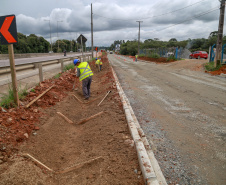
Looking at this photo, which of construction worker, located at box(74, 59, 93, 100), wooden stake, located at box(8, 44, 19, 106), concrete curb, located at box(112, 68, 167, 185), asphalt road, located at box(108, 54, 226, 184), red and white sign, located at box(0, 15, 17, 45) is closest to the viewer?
concrete curb, located at box(112, 68, 167, 185)

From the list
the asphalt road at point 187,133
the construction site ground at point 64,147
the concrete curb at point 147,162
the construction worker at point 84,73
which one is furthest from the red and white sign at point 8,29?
the asphalt road at point 187,133

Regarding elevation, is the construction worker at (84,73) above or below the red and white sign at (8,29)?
below

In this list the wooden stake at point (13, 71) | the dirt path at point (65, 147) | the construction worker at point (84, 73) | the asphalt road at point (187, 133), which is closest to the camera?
the dirt path at point (65, 147)

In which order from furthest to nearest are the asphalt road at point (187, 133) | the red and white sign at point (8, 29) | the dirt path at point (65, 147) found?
the red and white sign at point (8, 29), the asphalt road at point (187, 133), the dirt path at point (65, 147)

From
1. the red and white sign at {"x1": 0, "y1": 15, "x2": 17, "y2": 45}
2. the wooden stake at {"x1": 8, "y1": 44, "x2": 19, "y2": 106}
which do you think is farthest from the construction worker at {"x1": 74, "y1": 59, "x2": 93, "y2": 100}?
the red and white sign at {"x1": 0, "y1": 15, "x2": 17, "y2": 45}

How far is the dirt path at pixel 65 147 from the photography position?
8.46 ft

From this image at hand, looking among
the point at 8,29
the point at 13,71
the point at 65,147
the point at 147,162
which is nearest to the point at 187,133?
the point at 147,162

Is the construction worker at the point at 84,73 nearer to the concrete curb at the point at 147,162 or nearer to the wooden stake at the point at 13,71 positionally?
the wooden stake at the point at 13,71

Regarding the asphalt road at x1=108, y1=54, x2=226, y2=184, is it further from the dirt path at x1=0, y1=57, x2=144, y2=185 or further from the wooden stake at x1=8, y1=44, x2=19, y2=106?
→ the wooden stake at x1=8, y1=44, x2=19, y2=106

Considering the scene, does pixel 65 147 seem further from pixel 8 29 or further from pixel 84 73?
pixel 84 73

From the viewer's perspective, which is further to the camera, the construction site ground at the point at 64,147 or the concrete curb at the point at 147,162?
the construction site ground at the point at 64,147

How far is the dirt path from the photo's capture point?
2580 millimetres

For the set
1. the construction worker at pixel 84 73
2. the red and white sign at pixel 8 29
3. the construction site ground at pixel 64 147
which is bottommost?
the construction site ground at pixel 64 147

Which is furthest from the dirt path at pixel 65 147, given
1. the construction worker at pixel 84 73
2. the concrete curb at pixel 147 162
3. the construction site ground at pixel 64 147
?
the construction worker at pixel 84 73
